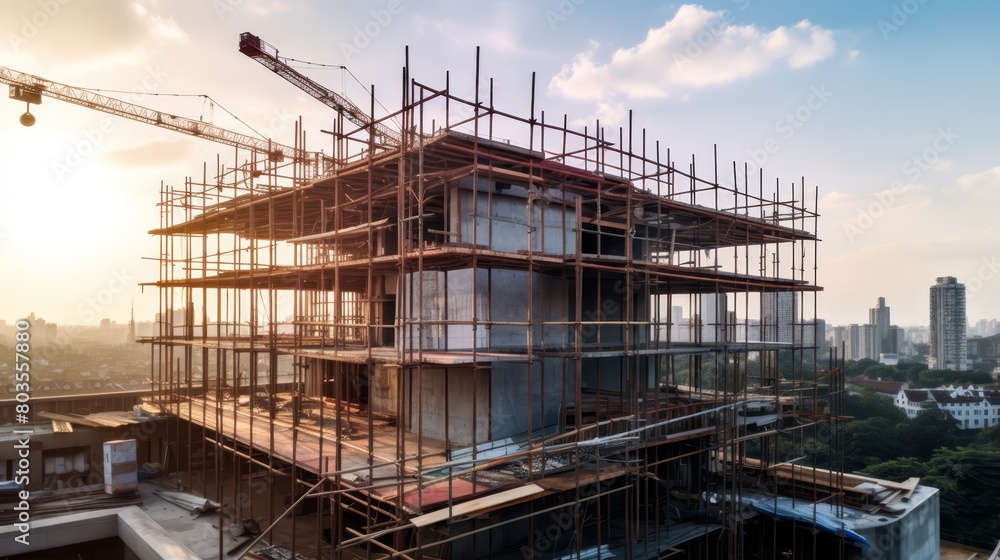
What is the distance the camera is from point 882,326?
132375 mm

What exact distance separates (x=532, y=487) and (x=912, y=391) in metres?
74.3

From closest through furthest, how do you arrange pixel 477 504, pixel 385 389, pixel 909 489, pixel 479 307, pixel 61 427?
pixel 477 504
pixel 479 307
pixel 385 389
pixel 909 489
pixel 61 427

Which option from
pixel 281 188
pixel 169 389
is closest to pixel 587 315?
pixel 281 188

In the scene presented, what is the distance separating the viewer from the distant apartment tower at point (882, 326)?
423 ft

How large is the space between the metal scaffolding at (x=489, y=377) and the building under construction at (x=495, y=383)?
0.09 metres

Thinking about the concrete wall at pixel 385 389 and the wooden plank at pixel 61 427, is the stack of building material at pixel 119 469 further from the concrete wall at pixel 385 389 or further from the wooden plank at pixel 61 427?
the concrete wall at pixel 385 389

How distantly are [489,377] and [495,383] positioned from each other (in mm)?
230

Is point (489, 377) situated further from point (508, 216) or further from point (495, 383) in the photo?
point (508, 216)

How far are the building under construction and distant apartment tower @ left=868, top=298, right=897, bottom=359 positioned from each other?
5257 inches

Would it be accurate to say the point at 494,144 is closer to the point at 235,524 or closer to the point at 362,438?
the point at 362,438

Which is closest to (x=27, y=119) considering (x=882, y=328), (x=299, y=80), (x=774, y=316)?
(x=299, y=80)

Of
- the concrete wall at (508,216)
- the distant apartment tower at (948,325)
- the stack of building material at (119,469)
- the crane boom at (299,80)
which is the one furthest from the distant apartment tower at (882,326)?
the stack of building material at (119,469)

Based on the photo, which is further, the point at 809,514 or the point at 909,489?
the point at 909,489

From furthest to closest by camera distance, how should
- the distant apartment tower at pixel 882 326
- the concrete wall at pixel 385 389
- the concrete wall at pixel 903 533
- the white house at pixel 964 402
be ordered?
the distant apartment tower at pixel 882 326 → the white house at pixel 964 402 → the concrete wall at pixel 385 389 → the concrete wall at pixel 903 533
